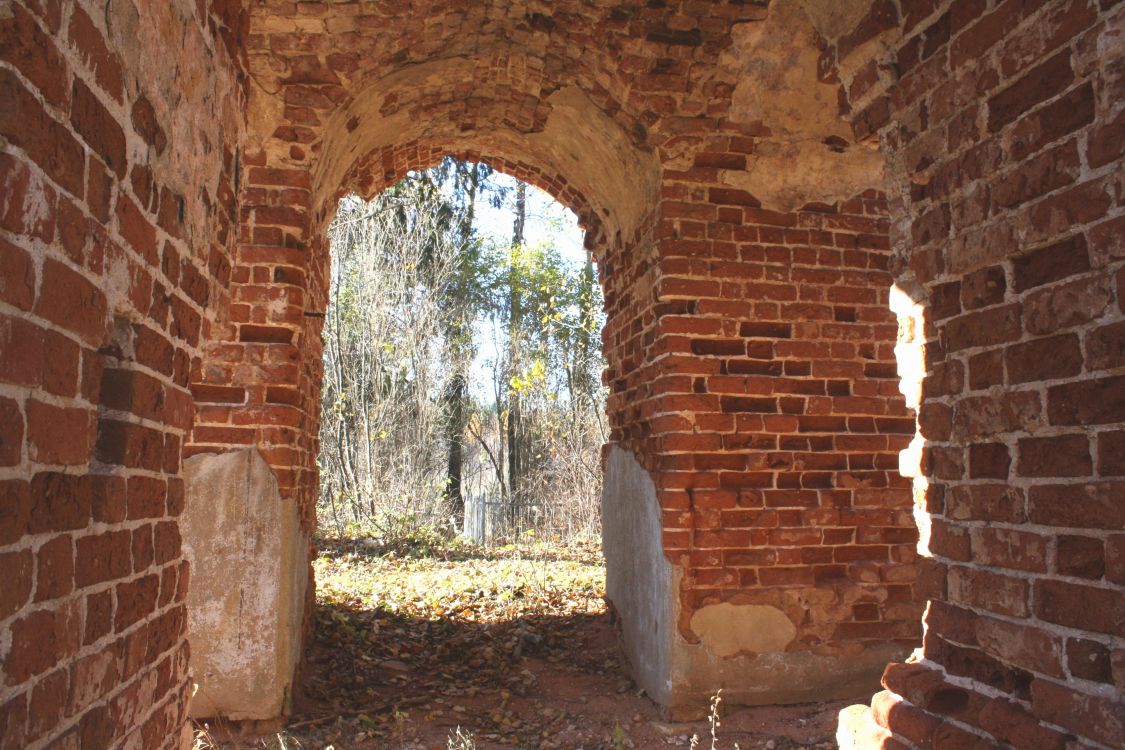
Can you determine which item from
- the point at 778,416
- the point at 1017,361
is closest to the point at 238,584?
the point at 778,416

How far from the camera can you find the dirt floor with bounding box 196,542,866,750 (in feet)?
13.7

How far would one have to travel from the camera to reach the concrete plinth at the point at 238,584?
4117 mm

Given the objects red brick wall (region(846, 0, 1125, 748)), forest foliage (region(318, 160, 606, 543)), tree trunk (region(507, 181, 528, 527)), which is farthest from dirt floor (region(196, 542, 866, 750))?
tree trunk (region(507, 181, 528, 527))

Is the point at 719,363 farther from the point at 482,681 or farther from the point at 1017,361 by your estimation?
the point at 482,681

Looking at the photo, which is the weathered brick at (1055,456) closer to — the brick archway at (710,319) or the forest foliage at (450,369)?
the brick archway at (710,319)

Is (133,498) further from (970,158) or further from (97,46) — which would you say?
(970,158)

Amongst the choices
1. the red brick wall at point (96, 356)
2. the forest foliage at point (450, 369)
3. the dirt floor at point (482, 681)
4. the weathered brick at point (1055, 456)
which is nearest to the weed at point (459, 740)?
the dirt floor at point (482, 681)

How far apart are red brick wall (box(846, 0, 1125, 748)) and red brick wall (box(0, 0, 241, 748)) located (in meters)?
2.00

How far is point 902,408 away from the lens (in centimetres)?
468

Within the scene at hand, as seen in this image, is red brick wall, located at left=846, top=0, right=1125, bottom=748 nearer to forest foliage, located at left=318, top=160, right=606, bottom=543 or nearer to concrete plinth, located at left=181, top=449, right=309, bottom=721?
concrete plinth, located at left=181, top=449, right=309, bottom=721

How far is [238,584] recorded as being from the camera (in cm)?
418

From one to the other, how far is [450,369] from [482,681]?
1065 centimetres

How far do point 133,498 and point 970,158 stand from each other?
2257 millimetres

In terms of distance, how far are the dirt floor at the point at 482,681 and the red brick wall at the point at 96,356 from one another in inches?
87.6
